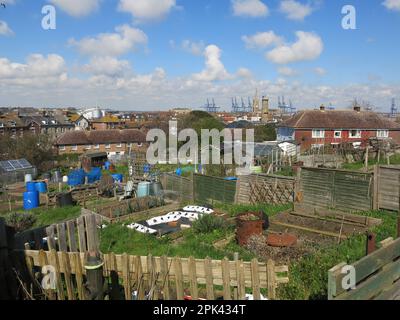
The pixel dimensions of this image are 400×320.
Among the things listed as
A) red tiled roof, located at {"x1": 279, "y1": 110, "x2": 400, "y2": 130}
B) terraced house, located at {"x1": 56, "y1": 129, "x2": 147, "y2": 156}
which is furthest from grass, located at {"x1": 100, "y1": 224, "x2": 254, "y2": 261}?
terraced house, located at {"x1": 56, "y1": 129, "x2": 147, "y2": 156}

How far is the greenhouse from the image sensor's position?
29622 mm

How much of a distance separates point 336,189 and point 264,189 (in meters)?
2.97

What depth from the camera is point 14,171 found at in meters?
30.5

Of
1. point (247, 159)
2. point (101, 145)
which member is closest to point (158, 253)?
point (247, 159)

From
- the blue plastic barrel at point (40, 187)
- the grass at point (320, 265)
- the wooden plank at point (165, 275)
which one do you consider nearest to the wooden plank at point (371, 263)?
the grass at point (320, 265)

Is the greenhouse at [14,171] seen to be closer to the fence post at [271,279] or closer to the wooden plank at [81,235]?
the wooden plank at [81,235]

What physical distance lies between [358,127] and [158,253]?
34.7 m

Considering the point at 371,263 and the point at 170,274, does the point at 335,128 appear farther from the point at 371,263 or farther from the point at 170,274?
the point at 371,263

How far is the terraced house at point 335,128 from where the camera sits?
38.2 metres

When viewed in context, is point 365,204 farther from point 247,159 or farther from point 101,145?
point 101,145

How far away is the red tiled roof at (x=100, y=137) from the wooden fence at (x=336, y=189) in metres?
45.0

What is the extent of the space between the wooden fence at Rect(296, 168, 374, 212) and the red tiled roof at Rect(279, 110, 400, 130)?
24765 mm

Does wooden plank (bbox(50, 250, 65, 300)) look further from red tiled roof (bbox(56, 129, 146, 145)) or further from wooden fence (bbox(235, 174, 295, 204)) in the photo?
red tiled roof (bbox(56, 129, 146, 145))

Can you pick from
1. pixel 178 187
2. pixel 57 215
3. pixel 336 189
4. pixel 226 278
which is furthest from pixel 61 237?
pixel 178 187
